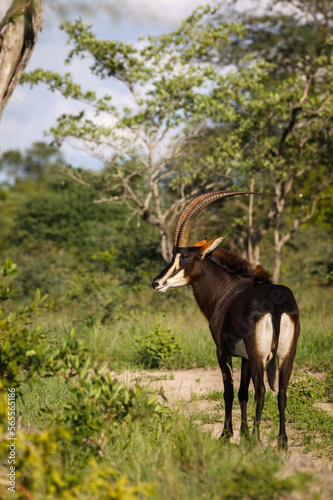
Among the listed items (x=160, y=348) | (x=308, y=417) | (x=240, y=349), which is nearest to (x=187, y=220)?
(x=240, y=349)

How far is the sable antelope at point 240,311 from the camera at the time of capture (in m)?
3.72

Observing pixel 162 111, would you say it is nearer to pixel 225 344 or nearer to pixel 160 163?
pixel 160 163

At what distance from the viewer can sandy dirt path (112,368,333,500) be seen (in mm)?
2744

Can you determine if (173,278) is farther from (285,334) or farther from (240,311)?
(285,334)

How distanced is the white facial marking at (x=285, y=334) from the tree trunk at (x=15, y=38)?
130 inches

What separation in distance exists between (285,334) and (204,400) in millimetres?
1880

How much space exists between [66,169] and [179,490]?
8.45 meters

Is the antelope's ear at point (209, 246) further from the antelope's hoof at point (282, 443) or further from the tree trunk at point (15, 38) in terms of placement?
the tree trunk at point (15, 38)

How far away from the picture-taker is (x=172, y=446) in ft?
11.0

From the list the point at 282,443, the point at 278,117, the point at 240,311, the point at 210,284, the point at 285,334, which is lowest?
the point at 282,443

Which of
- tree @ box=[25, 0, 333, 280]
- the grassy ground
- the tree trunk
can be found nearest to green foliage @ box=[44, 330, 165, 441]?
the grassy ground

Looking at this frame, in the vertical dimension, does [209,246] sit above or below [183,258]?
above

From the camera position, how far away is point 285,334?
12.2 ft

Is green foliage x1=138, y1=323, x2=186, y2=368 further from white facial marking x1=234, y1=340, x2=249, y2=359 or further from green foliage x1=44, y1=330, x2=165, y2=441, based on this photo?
green foliage x1=44, y1=330, x2=165, y2=441
